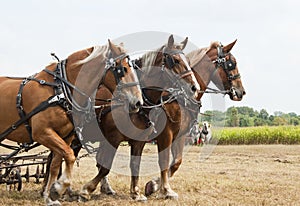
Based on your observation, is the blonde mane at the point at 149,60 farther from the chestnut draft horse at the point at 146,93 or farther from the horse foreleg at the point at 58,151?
the horse foreleg at the point at 58,151

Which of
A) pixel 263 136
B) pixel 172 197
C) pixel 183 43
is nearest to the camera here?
pixel 183 43

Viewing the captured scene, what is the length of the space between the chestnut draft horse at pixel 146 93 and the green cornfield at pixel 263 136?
66.5ft

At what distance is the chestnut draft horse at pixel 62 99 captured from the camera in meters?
5.91

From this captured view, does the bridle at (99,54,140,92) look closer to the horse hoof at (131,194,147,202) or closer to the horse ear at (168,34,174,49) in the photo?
the horse ear at (168,34,174,49)

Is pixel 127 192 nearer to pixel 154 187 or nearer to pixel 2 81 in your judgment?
pixel 154 187

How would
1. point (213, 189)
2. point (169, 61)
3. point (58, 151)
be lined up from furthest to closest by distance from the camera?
point (213, 189) < point (169, 61) < point (58, 151)

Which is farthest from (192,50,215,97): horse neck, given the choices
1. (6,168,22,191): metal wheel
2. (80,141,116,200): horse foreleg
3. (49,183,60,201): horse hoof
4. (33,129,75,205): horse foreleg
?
(6,168,22,191): metal wheel

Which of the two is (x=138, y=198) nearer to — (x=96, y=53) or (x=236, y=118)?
(x=96, y=53)

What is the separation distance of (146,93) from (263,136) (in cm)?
2163

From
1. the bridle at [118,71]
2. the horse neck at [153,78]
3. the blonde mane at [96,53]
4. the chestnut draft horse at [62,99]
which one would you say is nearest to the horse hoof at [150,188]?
the horse neck at [153,78]

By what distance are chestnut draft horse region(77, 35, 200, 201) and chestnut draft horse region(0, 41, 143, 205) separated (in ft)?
2.97

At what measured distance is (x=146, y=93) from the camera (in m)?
7.21

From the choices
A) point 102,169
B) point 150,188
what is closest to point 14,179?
point 102,169

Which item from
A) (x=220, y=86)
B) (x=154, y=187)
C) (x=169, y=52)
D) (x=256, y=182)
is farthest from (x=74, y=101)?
(x=256, y=182)
